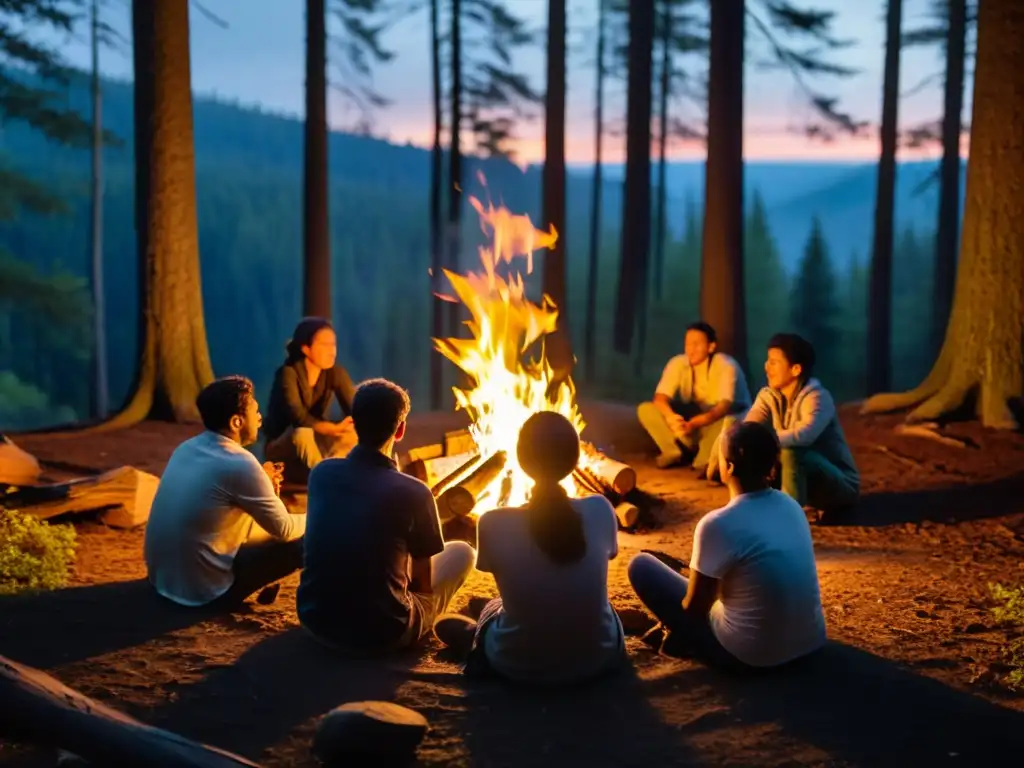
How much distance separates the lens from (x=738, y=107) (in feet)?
38.9

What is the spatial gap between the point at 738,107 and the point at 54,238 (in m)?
56.4

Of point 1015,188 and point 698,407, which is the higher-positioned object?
point 1015,188

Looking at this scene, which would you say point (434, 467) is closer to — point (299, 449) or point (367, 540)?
point (299, 449)

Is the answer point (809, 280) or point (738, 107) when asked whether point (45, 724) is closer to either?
point (738, 107)

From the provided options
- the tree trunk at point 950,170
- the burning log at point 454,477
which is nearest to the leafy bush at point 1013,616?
the burning log at point 454,477

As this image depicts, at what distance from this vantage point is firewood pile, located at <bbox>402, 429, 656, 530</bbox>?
7059mm

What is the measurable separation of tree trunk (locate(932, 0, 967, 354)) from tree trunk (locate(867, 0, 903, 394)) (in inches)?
68.7

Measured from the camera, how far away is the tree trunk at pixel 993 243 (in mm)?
10234

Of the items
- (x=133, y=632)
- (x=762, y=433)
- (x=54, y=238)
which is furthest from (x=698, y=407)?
(x=54, y=238)

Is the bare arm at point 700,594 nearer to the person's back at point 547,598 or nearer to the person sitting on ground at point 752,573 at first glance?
the person sitting on ground at point 752,573

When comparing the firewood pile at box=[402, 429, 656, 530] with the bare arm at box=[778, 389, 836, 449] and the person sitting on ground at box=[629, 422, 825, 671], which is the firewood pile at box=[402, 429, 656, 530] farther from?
the person sitting on ground at box=[629, 422, 825, 671]

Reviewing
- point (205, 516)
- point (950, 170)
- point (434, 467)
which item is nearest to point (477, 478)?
point (434, 467)

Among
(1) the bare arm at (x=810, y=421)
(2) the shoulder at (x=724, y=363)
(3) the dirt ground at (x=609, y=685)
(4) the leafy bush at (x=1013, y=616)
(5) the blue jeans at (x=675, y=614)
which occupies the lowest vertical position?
(3) the dirt ground at (x=609, y=685)

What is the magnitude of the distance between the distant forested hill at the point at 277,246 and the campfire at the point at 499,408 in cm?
2364
